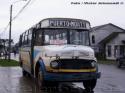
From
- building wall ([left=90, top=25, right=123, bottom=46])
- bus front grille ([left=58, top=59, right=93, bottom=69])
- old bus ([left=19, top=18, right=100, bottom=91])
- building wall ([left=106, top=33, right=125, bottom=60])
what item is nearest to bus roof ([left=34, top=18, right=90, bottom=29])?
old bus ([left=19, top=18, right=100, bottom=91])

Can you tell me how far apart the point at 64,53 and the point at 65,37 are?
1.28m

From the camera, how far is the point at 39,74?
15.0 metres

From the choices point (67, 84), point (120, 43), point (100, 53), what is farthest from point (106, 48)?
point (67, 84)

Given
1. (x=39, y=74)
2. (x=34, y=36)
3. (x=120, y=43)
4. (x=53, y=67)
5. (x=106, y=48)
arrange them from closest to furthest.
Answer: (x=53, y=67) < (x=39, y=74) < (x=34, y=36) < (x=120, y=43) < (x=106, y=48)

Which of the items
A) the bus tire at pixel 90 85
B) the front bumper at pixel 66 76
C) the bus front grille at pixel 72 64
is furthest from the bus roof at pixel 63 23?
the front bumper at pixel 66 76

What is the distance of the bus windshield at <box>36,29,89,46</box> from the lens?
1494 cm

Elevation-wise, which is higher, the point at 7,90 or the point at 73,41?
the point at 73,41

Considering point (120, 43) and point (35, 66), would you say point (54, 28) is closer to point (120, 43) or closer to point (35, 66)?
point (35, 66)

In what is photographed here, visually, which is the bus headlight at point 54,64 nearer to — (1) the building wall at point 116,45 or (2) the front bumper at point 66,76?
(2) the front bumper at point 66,76

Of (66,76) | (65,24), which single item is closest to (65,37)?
(65,24)

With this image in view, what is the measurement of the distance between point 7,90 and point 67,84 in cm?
311

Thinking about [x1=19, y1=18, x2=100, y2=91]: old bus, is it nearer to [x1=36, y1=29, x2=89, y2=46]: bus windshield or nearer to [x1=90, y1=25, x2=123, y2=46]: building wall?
[x1=36, y1=29, x2=89, y2=46]: bus windshield

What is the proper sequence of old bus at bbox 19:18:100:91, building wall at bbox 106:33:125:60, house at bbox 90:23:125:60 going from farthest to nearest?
house at bbox 90:23:125:60 → building wall at bbox 106:33:125:60 → old bus at bbox 19:18:100:91

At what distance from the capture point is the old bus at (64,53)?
45.3 ft
